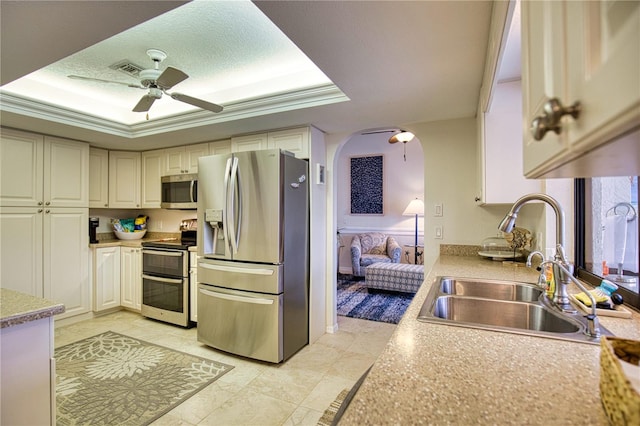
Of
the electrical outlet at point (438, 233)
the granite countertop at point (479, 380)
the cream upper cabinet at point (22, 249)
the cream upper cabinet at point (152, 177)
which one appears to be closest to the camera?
the granite countertop at point (479, 380)

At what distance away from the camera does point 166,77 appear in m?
1.91

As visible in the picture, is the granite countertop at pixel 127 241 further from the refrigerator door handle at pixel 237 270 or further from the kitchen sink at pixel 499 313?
the kitchen sink at pixel 499 313

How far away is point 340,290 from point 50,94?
4.08m

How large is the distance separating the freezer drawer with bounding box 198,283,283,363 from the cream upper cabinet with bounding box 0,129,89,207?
6.64ft

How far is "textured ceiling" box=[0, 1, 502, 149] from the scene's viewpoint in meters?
1.30

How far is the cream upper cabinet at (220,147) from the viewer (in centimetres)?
343

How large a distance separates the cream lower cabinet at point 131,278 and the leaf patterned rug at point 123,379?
2.40ft

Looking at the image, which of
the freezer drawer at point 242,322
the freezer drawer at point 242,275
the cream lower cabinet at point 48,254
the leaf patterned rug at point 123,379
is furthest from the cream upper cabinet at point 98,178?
the freezer drawer at point 242,322

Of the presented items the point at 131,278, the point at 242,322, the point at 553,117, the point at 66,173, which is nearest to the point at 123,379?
the point at 242,322

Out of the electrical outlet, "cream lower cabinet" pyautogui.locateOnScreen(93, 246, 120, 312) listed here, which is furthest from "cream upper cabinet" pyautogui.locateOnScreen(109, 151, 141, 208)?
the electrical outlet

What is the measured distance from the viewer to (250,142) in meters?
3.17

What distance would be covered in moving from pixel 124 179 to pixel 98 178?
28 centimetres

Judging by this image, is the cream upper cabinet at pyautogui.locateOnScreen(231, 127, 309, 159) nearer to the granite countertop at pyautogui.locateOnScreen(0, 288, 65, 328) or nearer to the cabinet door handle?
the granite countertop at pyautogui.locateOnScreen(0, 288, 65, 328)

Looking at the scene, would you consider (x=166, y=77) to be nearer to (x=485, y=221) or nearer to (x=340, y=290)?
(x=485, y=221)
